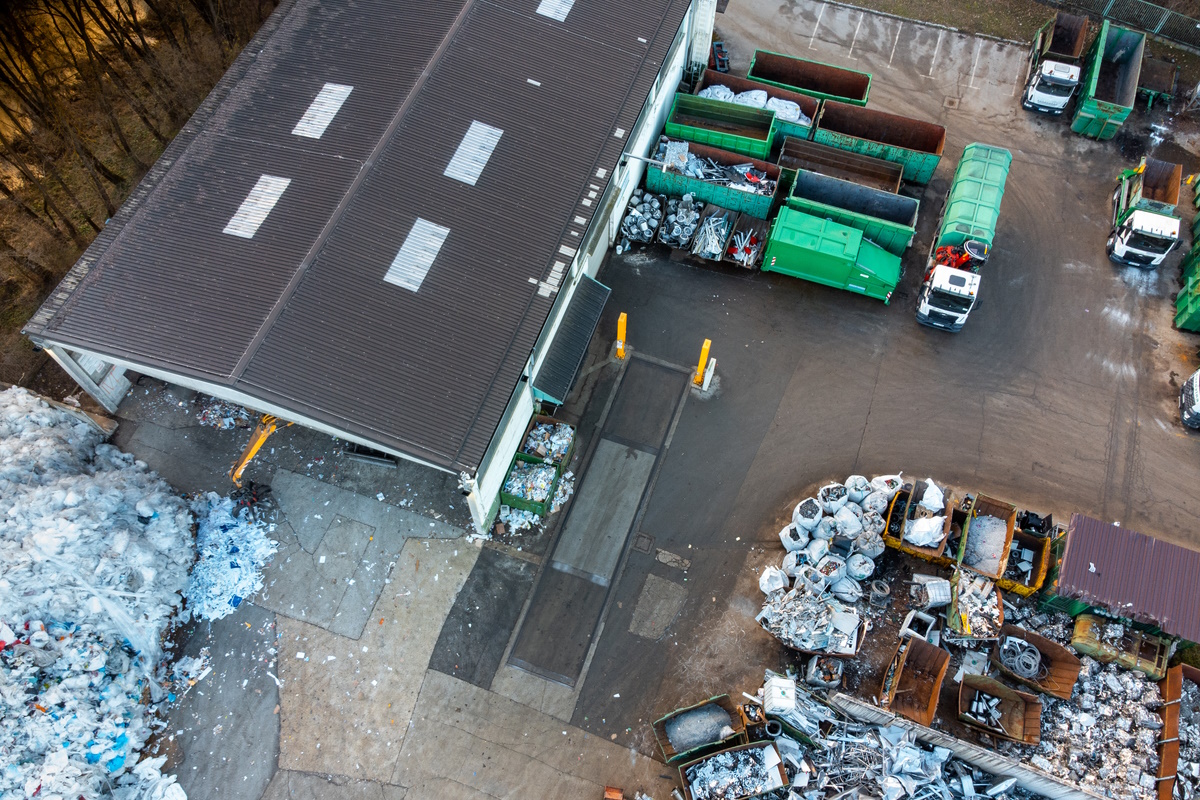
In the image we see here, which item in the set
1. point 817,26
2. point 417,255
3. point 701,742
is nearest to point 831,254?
point 417,255

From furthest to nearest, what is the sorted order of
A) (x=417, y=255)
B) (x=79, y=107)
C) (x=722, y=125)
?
(x=79, y=107), (x=722, y=125), (x=417, y=255)

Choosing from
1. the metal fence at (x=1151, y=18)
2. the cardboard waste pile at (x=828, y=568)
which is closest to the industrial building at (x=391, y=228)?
the cardboard waste pile at (x=828, y=568)

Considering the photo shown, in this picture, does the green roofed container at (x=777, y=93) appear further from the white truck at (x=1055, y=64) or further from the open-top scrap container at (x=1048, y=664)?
the open-top scrap container at (x=1048, y=664)

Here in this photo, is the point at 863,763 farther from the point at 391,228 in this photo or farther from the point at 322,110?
the point at 322,110

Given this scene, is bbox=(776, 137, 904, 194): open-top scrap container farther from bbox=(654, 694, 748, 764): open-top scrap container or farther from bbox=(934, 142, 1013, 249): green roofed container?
bbox=(654, 694, 748, 764): open-top scrap container

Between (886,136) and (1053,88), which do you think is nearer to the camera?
(886,136)

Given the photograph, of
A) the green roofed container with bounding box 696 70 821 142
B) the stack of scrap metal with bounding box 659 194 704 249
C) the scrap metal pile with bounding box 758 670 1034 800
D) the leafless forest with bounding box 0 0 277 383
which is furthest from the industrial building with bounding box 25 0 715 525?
the scrap metal pile with bounding box 758 670 1034 800
